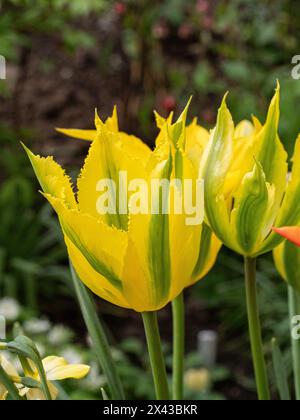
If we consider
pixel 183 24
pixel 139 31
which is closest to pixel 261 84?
pixel 139 31

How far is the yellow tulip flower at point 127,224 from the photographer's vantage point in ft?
1.56

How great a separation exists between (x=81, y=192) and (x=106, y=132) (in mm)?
40

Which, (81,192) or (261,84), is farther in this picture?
(261,84)

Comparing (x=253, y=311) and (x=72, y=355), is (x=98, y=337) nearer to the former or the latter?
(x=253, y=311)

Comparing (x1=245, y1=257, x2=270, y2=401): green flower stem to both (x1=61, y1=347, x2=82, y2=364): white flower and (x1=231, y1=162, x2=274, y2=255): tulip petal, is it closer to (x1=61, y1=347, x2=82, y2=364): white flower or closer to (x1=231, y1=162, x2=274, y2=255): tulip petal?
(x1=231, y1=162, x2=274, y2=255): tulip petal

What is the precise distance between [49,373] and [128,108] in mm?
2502

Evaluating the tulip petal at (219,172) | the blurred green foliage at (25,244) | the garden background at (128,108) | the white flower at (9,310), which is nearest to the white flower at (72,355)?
the garden background at (128,108)

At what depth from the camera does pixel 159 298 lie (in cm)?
50

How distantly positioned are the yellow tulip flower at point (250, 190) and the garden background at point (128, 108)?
1102 millimetres

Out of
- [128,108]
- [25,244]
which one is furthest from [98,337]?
[128,108]

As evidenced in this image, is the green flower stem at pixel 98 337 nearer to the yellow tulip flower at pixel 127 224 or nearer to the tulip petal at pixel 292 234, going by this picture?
the yellow tulip flower at pixel 127 224

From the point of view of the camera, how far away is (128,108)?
9.80 ft
